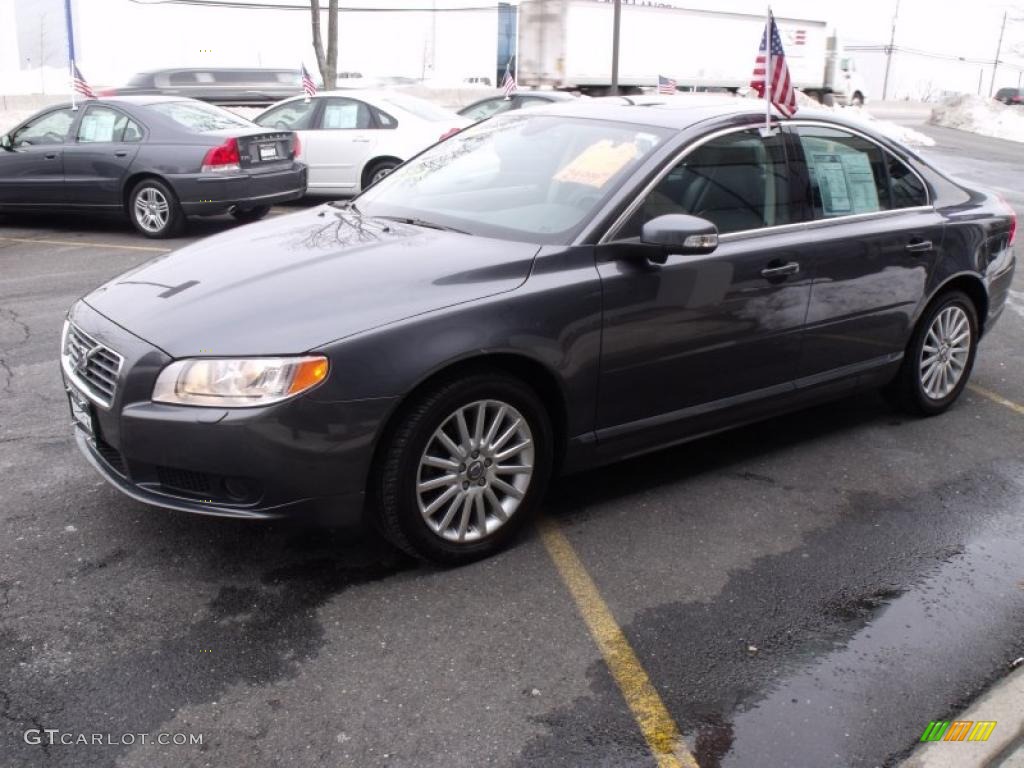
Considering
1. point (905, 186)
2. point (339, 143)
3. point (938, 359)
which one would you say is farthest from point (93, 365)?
point (339, 143)

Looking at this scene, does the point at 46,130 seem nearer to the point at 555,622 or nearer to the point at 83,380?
the point at 83,380

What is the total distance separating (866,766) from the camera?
9.51 ft

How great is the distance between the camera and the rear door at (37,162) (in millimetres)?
11219

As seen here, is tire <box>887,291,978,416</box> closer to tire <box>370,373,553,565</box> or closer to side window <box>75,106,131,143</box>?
tire <box>370,373,553,565</box>

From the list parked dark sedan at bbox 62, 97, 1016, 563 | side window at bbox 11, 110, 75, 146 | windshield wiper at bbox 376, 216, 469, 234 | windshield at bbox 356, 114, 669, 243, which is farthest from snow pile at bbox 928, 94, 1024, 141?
windshield wiper at bbox 376, 216, 469, 234

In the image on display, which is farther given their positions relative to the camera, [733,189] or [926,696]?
[733,189]

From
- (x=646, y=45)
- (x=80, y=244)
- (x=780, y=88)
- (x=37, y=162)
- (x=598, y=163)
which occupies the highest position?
(x=780, y=88)

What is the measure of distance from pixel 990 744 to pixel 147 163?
32.3ft

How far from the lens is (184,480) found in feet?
11.6

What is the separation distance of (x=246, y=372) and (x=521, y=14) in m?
29.1

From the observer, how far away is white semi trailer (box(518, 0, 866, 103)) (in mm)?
30047

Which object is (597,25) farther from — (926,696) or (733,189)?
(926,696)

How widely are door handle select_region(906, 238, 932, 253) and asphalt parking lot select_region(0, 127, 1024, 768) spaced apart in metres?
1.03

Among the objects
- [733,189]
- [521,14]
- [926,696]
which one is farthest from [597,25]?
[926,696]
